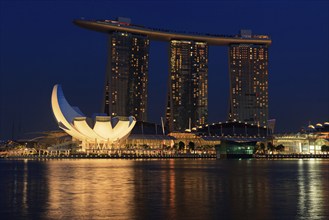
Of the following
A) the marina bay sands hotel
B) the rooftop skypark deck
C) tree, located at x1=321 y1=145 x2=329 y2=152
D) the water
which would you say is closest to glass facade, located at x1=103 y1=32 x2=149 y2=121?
the marina bay sands hotel

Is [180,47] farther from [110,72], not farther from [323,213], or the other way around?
[323,213]

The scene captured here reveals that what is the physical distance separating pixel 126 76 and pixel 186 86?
2222 centimetres

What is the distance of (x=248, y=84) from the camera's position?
181 metres

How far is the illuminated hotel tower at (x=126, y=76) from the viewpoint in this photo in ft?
524

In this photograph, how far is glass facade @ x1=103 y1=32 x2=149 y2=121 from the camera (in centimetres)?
15975

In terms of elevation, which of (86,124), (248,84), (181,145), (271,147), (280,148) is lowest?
(280,148)

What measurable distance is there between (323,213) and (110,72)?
14314 centimetres

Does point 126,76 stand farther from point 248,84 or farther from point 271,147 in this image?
point 271,147

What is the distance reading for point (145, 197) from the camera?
82.3 ft

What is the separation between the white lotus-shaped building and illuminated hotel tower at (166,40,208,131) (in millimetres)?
60080

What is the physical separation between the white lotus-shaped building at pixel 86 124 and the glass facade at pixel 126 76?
4567cm

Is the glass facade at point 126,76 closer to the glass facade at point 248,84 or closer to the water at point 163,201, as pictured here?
the glass facade at point 248,84

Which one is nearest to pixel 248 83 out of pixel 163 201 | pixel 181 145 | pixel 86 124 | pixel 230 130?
pixel 230 130

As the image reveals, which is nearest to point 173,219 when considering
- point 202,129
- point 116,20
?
point 202,129
